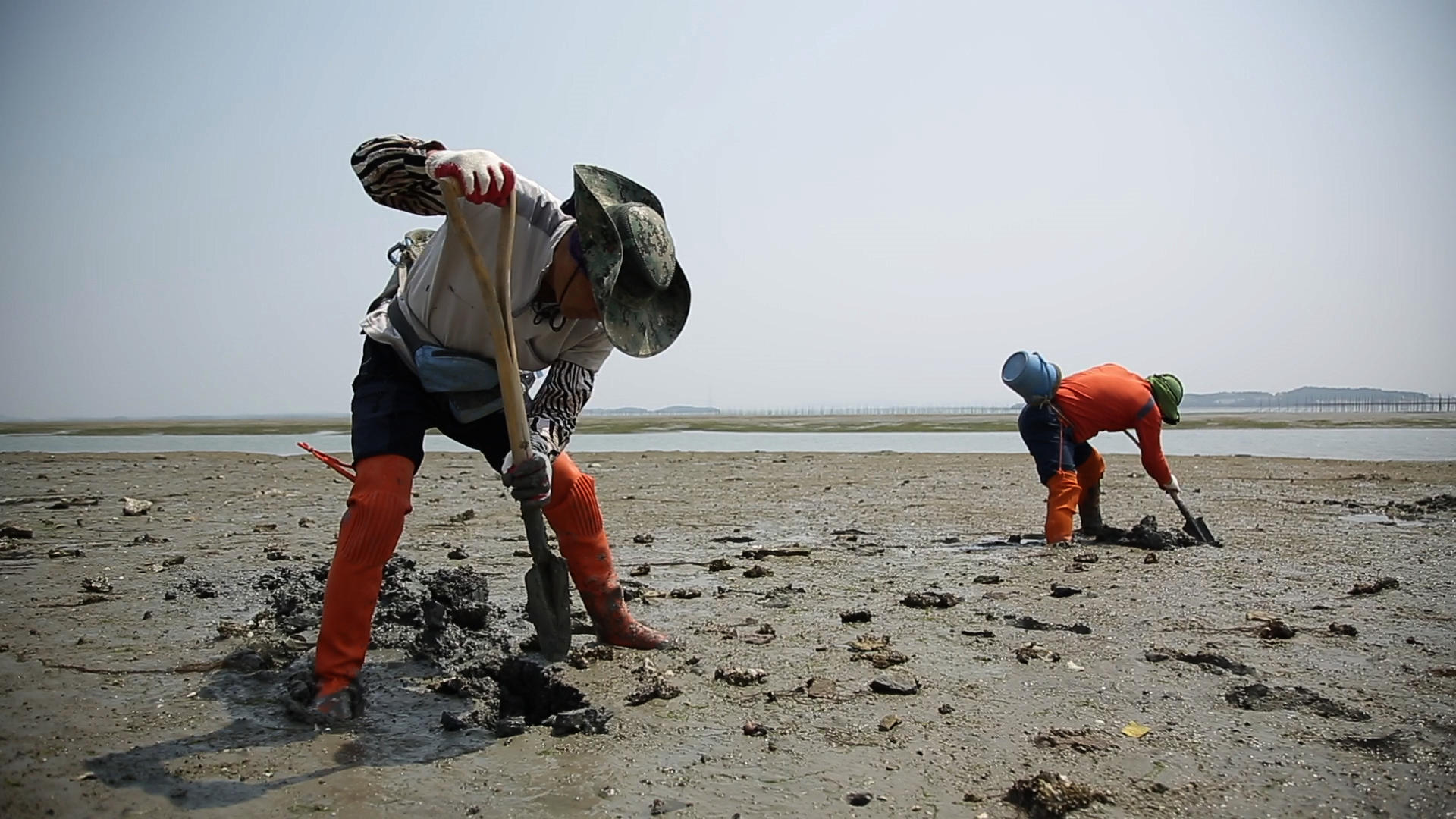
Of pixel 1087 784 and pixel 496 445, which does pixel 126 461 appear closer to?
pixel 496 445

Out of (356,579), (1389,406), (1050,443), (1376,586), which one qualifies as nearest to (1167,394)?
(1050,443)

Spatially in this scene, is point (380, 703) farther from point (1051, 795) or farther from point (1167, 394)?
point (1167, 394)

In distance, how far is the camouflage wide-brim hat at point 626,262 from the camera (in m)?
3.02

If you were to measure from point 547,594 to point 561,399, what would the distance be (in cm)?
73

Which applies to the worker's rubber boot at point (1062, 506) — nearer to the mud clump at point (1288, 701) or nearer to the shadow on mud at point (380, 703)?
the mud clump at point (1288, 701)

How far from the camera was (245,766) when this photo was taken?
101 inches

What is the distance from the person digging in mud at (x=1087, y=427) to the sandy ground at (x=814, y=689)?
63 centimetres

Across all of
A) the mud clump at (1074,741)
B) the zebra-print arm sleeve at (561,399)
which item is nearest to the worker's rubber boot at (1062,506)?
the mud clump at (1074,741)

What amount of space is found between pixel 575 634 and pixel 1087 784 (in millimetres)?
2268

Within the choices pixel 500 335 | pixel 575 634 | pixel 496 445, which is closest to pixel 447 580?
pixel 575 634

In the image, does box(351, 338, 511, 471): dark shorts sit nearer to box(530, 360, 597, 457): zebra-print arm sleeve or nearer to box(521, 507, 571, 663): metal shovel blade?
box(530, 360, 597, 457): zebra-print arm sleeve

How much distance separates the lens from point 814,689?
3.27 m

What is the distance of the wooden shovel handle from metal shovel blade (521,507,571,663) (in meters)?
0.29

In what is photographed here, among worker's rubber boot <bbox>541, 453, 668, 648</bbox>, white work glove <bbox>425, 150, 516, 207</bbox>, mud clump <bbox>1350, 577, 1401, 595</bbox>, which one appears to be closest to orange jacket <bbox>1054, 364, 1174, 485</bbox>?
mud clump <bbox>1350, 577, 1401, 595</bbox>
